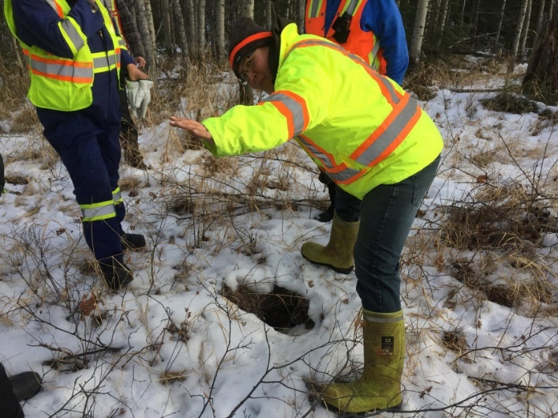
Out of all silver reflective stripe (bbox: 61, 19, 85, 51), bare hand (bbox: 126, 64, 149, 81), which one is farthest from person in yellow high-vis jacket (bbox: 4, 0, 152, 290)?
Result: bare hand (bbox: 126, 64, 149, 81)

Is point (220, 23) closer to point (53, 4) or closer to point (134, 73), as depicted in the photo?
point (134, 73)

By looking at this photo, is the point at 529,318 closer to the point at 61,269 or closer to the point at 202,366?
the point at 202,366

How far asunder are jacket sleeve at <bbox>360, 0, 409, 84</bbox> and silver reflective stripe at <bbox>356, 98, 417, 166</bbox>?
110 centimetres

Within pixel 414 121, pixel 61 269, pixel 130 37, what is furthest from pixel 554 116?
pixel 61 269

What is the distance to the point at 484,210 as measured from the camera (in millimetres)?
2822

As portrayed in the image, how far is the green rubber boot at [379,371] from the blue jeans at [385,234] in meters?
0.07

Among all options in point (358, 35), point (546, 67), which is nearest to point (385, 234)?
point (358, 35)

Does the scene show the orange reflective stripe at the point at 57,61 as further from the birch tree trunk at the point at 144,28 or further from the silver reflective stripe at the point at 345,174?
the birch tree trunk at the point at 144,28

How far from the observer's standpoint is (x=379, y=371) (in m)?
1.74

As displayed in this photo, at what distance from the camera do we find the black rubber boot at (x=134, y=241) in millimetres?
2705

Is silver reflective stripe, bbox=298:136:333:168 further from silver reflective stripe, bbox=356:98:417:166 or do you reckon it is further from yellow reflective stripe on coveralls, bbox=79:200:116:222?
yellow reflective stripe on coveralls, bbox=79:200:116:222

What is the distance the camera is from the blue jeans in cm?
161

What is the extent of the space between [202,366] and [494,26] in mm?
21292

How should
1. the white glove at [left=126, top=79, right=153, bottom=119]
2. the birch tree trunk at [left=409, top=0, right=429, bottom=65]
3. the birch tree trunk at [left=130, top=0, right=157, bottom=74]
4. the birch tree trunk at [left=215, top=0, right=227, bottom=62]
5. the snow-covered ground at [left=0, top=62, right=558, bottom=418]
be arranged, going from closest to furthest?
1. the snow-covered ground at [left=0, top=62, right=558, bottom=418]
2. the white glove at [left=126, top=79, right=153, bottom=119]
3. the birch tree trunk at [left=130, top=0, right=157, bottom=74]
4. the birch tree trunk at [left=409, top=0, right=429, bottom=65]
5. the birch tree trunk at [left=215, top=0, right=227, bottom=62]
